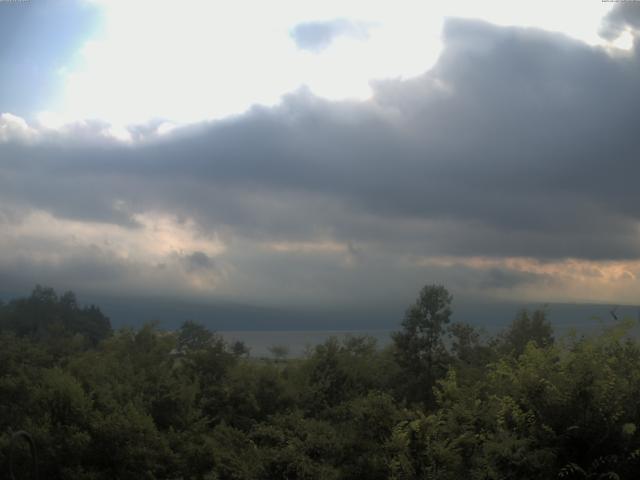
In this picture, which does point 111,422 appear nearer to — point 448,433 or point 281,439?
point 281,439

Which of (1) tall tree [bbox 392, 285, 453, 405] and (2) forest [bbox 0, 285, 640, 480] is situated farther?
(1) tall tree [bbox 392, 285, 453, 405]

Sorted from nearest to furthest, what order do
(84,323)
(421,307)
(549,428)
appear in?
(549,428), (421,307), (84,323)

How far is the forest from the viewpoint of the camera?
32.9ft

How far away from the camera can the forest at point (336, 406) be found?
1002 centimetres

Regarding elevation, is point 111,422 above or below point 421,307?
below

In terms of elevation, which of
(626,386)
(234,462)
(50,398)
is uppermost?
(626,386)

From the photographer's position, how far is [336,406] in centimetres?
2570

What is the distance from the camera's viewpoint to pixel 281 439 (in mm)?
18750

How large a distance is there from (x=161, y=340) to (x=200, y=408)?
7.36m

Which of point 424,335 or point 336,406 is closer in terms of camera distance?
point 336,406

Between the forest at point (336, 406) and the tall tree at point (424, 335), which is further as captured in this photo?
the tall tree at point (424, 335)

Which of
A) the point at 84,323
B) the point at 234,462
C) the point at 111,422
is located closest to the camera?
the point at 234,462

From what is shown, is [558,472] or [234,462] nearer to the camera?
[558,472]

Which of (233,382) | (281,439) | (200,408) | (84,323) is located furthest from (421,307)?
(84,323)
